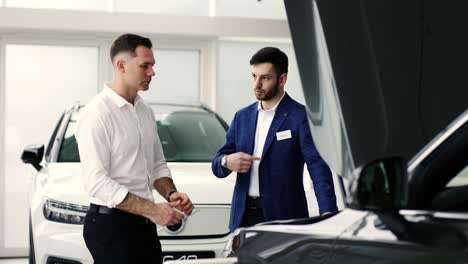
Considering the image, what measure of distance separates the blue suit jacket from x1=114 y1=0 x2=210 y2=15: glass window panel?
6.17 metres

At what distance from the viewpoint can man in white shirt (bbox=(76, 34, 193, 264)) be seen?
3641 millimetres

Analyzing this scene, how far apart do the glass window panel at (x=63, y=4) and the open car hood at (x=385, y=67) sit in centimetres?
737

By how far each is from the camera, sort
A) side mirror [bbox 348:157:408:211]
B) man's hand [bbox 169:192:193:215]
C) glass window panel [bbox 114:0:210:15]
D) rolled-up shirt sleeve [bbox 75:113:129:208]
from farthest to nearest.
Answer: glass window panel [bbox 114:0:210:15]
man's hand [bbox 169:192:193:215]
rolled-up shirt sleeve [bbox 75:113:129:208]
side mirror [bbox 348:157:408:211]

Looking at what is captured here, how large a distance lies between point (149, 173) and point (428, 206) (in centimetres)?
207

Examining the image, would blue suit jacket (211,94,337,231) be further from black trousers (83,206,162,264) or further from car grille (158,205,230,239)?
car grille (158,205,230,239)

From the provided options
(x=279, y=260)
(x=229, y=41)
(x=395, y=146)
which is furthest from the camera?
(x=229, y=41)

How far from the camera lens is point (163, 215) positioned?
362cm

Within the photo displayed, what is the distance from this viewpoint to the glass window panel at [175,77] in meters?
10.4

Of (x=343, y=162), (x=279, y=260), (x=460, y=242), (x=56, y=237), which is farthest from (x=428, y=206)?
(x=56, y=237)

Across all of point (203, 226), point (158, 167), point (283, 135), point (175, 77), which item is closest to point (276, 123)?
point (283, 135)

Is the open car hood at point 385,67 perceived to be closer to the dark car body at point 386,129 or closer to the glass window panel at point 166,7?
the dark car body at point 386,129

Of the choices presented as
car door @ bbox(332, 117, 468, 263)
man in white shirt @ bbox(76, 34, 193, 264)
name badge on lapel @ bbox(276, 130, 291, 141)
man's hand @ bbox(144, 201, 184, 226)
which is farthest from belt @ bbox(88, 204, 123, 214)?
car door @ bbox(332, 117, 468, 263)

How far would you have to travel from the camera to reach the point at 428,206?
81.5 inches

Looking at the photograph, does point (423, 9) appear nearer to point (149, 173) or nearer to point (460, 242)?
point (460, 242)
